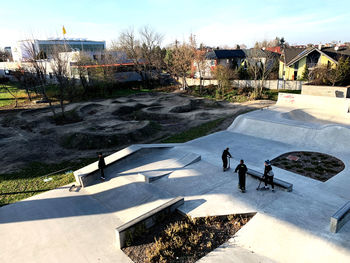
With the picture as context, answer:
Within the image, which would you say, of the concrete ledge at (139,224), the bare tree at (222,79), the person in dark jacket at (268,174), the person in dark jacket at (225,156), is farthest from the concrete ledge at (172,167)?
the bare tree at (222,79)

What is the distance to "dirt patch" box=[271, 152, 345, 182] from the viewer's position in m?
10.5

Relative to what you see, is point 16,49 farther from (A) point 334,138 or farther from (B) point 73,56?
(A) point 334,138

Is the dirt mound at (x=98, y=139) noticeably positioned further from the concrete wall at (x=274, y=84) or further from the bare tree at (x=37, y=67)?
the concrete wall at (x=274, y=84)

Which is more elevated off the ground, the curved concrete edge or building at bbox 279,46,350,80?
building at bbox 279,46,350,80

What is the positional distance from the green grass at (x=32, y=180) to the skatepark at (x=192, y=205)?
706 millimetres

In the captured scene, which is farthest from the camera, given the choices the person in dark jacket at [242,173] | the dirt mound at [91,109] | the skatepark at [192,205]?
the dirt mound at [91,109]

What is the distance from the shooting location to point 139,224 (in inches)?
266

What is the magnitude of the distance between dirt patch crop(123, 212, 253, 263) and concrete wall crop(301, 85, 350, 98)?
20312 millimetres

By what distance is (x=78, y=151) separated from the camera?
49.5ft

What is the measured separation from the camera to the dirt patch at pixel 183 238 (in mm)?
6055

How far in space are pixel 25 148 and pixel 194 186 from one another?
39.6 ft

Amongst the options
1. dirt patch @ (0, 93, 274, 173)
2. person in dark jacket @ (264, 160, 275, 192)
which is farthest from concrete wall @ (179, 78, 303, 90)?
person in dark jacket @ (264, 160, 275, 192)

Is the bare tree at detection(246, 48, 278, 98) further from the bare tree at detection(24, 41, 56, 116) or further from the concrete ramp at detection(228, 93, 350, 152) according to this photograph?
the bare tree at detection(24, 41, 56, 116)

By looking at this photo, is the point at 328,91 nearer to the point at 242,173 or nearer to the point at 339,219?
the point at 242,173
